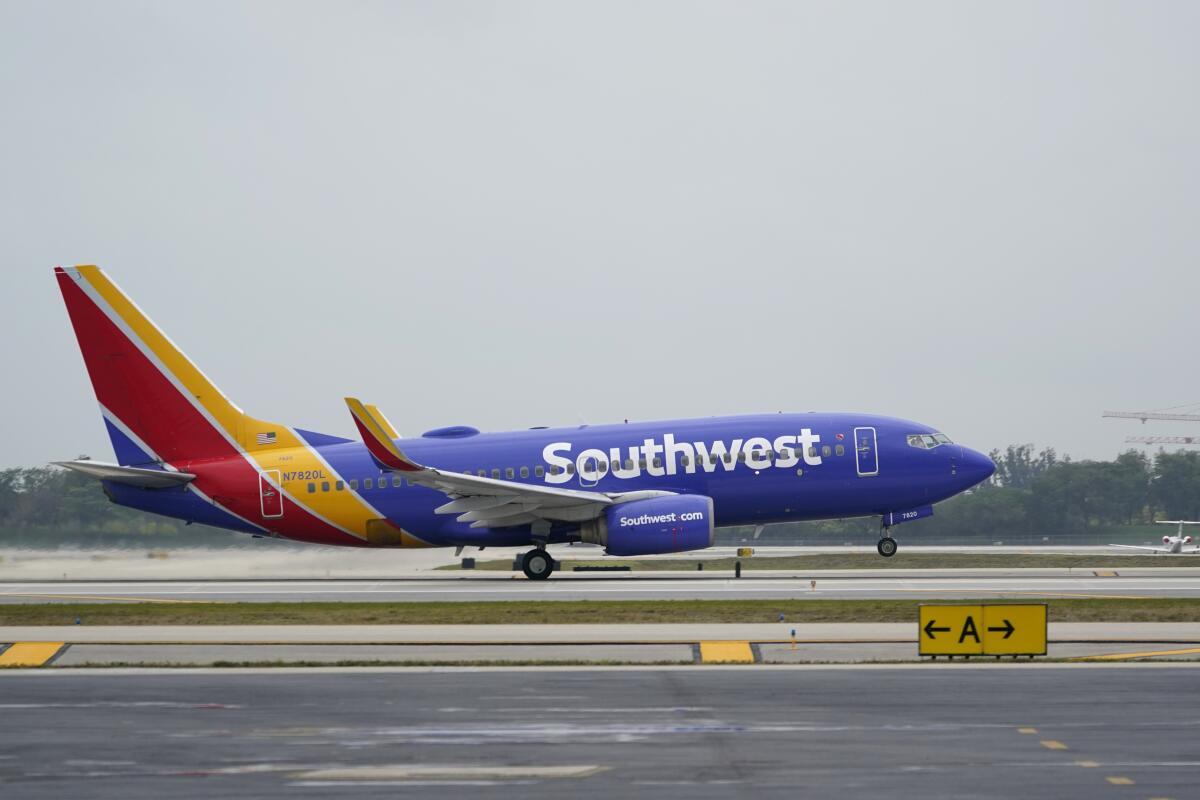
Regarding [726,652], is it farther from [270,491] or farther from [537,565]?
[270,491]

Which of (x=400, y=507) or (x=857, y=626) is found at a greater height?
(x=400, y=507)

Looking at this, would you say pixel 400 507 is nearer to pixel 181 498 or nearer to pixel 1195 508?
pixel 181 498

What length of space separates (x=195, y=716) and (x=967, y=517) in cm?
6497

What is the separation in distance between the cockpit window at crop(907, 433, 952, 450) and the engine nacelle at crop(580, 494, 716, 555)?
22.3ft

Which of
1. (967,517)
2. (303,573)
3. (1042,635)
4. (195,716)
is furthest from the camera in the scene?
(967,517)

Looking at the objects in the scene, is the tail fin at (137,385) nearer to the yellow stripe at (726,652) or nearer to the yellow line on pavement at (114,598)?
the yellow line on pavement at (114,598)

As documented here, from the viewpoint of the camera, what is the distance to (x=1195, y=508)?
83.7 metres

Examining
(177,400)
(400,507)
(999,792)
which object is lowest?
(999,792)

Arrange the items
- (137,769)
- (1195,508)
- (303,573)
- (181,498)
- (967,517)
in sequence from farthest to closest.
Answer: (1195,508) → (967,517) → (303,573) → (181,498) → (137,769)

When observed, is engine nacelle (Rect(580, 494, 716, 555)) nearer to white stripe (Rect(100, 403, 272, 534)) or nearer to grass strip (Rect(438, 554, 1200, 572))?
grass strip (Rect(438, 554, 1200, 572))

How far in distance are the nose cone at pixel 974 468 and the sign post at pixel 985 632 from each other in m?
20.1

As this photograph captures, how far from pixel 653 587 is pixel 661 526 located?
2.33 metres

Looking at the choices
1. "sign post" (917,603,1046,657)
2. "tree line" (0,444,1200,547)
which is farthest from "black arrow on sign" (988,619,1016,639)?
"tree line" (0,444,1200,547)

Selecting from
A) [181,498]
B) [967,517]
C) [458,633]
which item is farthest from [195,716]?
[967,517]
